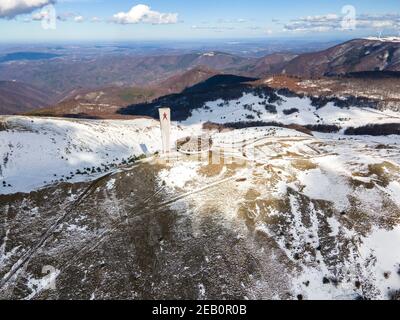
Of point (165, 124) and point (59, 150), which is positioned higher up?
point (165, 124)

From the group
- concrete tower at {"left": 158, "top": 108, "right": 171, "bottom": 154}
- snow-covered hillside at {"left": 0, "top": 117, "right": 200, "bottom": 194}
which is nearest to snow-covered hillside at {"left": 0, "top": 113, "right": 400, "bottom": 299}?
snow-covered hillside at {"left": 0, "top": 117, "right": 200, "bottom": 194}

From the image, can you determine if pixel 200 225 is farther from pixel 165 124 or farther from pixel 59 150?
pixel 59 150

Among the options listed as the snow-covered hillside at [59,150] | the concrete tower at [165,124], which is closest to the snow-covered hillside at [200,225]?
the snow-covered hillside at [59,150]

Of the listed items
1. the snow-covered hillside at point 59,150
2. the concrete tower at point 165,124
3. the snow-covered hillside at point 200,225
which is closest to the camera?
the snow-covered hillside at point 200,225

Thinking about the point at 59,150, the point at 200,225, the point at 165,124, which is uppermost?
the point at 165,124

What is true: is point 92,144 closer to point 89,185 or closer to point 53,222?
point 89,185

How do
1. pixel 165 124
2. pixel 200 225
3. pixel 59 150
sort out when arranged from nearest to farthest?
pixel 200 225 < pixel 165 124 < pixel 59 150

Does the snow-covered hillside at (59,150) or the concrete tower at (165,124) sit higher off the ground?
the concrete tower at (165,124)

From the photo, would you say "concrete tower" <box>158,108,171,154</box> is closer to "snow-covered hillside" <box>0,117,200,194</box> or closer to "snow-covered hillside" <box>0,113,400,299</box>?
"snow-covered hillside" <box>0,113,400,299</box>

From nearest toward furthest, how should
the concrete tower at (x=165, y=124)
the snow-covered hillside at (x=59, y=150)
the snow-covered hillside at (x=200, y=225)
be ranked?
the snow-covered hillside at (x=200, y=225) → the snow-covered hillside at (x=59, y=150) → the concrete tower at (x=165, y=124)

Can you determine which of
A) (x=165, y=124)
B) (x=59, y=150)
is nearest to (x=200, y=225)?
(x=165, y=124)

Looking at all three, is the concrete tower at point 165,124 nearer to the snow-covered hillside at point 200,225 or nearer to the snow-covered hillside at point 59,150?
the snow-covered hillside at point 200,225

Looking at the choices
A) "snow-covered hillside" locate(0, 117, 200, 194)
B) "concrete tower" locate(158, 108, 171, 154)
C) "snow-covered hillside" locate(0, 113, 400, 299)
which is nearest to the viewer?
"snow-covered hillside" locate(0, 113, 400, 299)

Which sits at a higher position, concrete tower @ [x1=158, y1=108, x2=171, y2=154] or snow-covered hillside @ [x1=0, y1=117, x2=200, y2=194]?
concrete tower @ [x1=158, y1=108, x2=171, y2=154]
